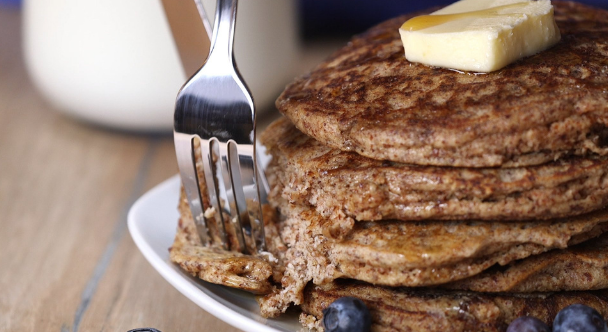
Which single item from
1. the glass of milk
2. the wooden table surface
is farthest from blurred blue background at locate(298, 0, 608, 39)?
the wooden table surface

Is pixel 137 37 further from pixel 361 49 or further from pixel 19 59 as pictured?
pixel 19 59

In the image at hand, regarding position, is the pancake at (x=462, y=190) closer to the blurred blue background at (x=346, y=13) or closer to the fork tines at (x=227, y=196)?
the fork tines at (x=227, y=196)

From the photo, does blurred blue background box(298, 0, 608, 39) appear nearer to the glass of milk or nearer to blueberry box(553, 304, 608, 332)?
the glass of milk

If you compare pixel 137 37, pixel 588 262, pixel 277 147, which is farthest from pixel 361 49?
pixel 137 37

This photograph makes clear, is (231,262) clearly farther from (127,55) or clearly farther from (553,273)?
(127,55)

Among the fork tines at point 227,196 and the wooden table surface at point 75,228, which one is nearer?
the fork tines at point 227,196

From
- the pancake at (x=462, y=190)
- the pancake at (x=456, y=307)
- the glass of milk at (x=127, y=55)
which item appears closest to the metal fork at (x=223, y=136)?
the pancake at (x=462, y=190)

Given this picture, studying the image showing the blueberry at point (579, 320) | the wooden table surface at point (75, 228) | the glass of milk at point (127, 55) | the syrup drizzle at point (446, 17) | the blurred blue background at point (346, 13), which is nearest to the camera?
the blueberry at point (579, 320)

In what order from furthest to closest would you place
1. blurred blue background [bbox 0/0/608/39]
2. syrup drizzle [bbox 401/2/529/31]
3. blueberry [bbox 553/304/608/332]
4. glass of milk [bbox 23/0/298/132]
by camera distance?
blurred blue background [bbox 0/0/608/39] < glass of milk [bbox 23/0/298/132] < syrup drizzle [bbox 401/2/529/31] < blueberry [bbox 553/304/608/332]

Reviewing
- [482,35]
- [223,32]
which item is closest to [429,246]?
[482,35]
